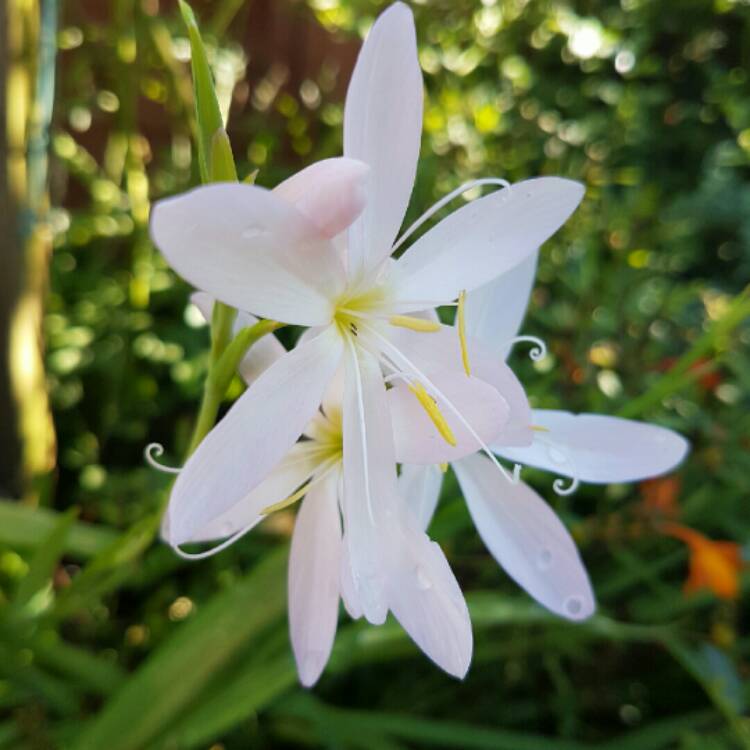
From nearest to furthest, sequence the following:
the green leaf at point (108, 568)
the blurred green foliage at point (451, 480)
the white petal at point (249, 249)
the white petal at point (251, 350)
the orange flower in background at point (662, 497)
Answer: the white petal at point (249, 249)
the white petal at point (251, 350)
the green leaf at point (108, 568)
the blurred green foliage at point (451, 480)
the orange flower in background at point (662, 497)

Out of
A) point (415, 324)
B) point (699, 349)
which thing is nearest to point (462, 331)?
point (415, 324)

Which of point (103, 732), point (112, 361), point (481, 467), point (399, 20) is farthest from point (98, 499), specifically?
point (399, 20)

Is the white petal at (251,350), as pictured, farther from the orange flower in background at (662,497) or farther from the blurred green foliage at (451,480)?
the orange flower in background at (662,497)

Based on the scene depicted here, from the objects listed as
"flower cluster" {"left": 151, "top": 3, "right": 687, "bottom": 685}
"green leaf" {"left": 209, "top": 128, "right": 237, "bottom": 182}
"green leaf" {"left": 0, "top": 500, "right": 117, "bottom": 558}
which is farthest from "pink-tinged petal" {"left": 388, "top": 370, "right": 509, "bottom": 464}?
"green leaf" {"left": 0, "top": 500, "right": 117, "bottom": 558}

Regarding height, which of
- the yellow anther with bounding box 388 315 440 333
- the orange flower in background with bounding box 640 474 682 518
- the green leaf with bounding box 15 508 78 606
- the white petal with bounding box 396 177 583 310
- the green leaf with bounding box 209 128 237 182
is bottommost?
the orange flower in background with bounding box 640 474 682 518

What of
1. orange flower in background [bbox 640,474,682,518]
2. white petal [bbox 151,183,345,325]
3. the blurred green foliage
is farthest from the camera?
orange flower in background [bbox 640,474,682,518]

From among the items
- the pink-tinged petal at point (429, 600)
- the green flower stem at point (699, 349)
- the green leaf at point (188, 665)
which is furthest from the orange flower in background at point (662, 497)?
the pink-tinged petal at point (429, 600)

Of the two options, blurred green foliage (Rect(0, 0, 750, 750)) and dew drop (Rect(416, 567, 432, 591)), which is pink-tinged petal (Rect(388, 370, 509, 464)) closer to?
dew drop (Rect(416, 567, 432, 591))
